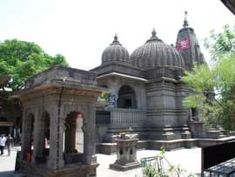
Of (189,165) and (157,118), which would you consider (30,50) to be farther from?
(189,165)

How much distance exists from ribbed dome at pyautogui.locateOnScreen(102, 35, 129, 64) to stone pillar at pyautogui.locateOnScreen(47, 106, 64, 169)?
14.9m

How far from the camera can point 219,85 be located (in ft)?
41.5

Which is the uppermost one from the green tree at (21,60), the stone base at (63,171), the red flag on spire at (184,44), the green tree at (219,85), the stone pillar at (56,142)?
the red flag on spire at (184,44)

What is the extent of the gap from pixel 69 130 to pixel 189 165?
611 cm

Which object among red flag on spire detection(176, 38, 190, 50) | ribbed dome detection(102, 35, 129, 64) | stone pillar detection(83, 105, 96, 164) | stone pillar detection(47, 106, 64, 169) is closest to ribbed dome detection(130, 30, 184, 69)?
ribbed dome detection(102, 35, 129, 64)

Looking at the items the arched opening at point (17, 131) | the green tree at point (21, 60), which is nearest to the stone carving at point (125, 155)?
the green tree at point (21, 60)

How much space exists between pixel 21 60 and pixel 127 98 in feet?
35.7

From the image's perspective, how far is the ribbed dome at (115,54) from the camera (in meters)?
24.0

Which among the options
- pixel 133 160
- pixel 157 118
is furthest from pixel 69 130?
pixel 157 118

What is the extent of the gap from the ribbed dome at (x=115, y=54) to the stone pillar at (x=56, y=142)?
14.9 m

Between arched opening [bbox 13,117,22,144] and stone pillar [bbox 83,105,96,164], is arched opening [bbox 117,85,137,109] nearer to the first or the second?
arched opening [bbox 13,117,22,144]

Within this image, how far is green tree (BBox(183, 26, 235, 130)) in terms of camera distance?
38.6 ft

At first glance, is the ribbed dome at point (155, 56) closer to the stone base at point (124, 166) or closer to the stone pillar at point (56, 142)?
the stone base at point (124, 166)

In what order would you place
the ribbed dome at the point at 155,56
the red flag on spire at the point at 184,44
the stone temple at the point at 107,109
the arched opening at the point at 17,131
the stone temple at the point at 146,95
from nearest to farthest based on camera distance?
1. the stone temple at the point at 107,109
2. the stone temple at the point at 146,95
3. the arched opening at the point at 17,131
4. the ribbed dome at the point at 155,56
5. the red flag on spire at the point at 184,44
